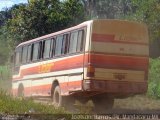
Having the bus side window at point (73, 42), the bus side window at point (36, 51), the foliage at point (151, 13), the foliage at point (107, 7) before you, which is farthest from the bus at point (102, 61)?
the foliage at point (107, 7)

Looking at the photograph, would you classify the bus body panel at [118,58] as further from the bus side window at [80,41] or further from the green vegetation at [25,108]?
the green vegetation at [25,108]

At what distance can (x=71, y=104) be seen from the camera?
17.8 metres

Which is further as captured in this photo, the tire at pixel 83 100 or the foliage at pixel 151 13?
the foliage at pixel 151 13

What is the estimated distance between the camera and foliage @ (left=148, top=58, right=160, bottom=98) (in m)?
23.0

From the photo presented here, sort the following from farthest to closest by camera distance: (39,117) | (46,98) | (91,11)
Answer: (91,11) < (46,98) < (39,117)

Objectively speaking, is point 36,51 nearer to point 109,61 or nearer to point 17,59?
point 17,59

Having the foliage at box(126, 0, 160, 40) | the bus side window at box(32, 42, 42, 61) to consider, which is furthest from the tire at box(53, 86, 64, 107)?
the foliage at box(126, 0, 160, 40)

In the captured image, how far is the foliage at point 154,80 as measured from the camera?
23002 mm

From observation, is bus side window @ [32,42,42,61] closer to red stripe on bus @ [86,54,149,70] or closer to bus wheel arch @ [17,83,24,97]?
bus wheel arch @ [17,83,24,97]

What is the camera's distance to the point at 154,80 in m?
26.5

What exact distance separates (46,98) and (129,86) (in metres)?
4.96

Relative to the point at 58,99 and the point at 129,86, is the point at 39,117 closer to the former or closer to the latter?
the point at 129,86

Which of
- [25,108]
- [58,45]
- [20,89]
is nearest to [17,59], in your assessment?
[20,89]

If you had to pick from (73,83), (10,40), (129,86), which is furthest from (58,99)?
(10,40)
